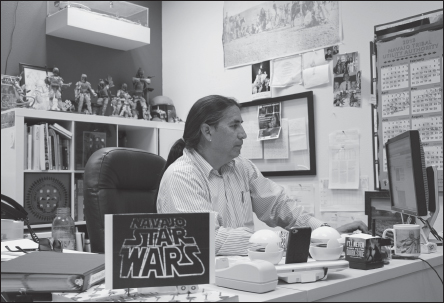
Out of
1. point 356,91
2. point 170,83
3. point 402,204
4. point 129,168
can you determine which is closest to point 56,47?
point 170,83

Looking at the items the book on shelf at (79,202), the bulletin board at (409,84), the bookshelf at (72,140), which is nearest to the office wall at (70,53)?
the bookshelf at (72,140)

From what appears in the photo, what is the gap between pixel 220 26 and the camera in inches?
137

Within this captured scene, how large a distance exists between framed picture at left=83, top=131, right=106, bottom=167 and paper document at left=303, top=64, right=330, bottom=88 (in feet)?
4.46

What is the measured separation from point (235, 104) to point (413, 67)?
109 cm

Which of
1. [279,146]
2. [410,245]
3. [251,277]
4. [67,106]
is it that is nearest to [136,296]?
[251,277]

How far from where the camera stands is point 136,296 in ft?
2.97

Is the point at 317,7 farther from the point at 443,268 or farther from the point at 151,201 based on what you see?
the point at 443,268

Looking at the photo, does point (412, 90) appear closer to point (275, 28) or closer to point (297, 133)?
point (297, 133)

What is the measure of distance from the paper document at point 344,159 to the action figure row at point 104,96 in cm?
140

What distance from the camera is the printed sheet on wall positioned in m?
2.37

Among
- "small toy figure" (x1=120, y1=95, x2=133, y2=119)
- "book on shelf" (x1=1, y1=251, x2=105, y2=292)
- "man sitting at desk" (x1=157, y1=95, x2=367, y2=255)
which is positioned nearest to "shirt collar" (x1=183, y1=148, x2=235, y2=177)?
"man sitting at desk" (x1=157, y1=95, x2=367, y2=255)

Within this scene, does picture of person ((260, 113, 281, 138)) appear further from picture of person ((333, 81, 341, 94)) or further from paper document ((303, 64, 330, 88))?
picture of person ((333, 81, 341, 94))

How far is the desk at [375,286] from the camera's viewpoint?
3.22 ft

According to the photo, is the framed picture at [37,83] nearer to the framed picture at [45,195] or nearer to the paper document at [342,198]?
the framed picture at [45,195]
